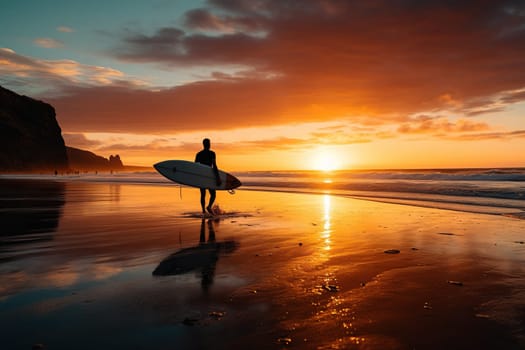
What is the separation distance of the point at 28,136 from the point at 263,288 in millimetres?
118455

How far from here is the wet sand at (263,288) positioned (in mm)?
3178

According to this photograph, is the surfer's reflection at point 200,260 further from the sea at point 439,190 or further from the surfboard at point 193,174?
the sea at point 439,190

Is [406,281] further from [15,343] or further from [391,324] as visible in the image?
[15,343]

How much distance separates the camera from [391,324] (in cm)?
346

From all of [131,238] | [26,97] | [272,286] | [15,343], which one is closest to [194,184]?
[131,238]

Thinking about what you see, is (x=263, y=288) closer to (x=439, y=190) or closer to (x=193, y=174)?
(x=193, y=174)

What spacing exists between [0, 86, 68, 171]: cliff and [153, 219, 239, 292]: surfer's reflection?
105 meters

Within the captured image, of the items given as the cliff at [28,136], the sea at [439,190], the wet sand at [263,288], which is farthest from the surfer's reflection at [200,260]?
the cliff at [28,136]

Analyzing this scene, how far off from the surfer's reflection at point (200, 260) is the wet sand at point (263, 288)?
→ 0.03 metres

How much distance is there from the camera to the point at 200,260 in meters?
6.11

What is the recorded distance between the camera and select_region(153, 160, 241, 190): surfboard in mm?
13196

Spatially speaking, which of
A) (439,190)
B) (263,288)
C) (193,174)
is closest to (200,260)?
(263,288)

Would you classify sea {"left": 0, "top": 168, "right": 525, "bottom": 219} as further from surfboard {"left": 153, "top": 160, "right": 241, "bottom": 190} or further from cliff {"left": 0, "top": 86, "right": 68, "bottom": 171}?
cliff {"left": 0, "top": 86, "right": 68, "bottom": 171}

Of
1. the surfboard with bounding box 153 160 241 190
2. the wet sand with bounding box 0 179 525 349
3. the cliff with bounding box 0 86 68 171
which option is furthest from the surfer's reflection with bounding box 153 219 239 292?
the cliff with bounding box 0 86 68 171
